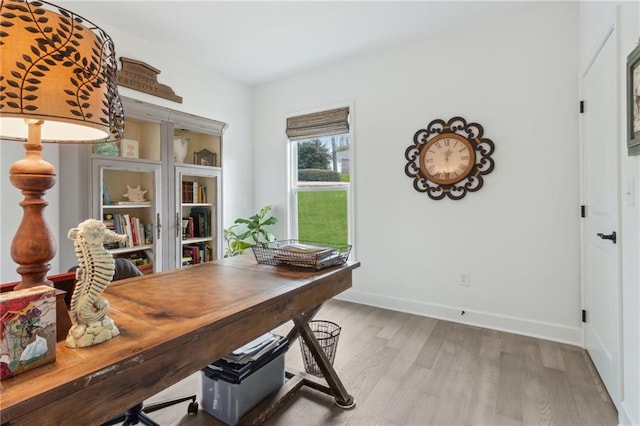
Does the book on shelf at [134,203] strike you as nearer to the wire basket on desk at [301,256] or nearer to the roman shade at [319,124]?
the wire basket on desk at [301,256]

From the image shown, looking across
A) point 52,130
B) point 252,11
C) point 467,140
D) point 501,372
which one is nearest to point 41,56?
point 52,130

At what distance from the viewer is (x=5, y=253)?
2330mm

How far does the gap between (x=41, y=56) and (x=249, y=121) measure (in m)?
3.77

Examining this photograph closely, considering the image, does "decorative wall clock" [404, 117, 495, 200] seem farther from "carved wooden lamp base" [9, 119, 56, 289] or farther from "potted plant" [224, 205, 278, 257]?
"carved wooden lamp base" [9, 119, 56, 289]

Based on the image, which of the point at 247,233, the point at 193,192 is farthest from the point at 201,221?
the point at 247,233

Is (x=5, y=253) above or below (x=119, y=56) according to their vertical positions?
below

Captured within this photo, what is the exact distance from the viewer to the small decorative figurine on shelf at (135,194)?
2869mm

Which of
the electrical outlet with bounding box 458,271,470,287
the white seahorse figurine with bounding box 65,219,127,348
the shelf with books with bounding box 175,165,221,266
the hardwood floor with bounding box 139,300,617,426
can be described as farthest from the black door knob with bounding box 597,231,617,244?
the shelf with books with bounding box 175,165,221,266

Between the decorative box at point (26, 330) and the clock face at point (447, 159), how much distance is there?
9.77 ft

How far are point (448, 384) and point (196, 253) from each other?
2.68 m

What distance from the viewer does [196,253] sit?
3.42m

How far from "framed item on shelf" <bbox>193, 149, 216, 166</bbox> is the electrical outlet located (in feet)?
9.44

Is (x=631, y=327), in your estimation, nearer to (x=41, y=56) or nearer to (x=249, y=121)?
(x=41, y=56)

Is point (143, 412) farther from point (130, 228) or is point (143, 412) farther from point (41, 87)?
point (130, 228)
